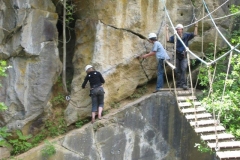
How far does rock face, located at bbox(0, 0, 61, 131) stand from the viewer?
756cm

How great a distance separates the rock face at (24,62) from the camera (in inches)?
298

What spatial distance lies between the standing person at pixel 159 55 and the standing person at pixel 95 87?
1206 mm

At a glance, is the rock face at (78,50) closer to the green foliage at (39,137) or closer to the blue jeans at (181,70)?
the green foliage at (39,137)

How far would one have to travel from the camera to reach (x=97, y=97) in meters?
7.51

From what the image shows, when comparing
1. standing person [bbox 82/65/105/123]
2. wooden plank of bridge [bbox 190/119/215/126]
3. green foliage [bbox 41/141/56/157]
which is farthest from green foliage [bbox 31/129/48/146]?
wooden plank of bridge [bbox 190/119/215/126]

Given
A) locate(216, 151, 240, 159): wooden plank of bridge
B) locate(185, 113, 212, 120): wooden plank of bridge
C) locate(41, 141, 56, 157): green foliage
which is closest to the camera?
locate(216, 151, 240, 159): wooden plank of bridge

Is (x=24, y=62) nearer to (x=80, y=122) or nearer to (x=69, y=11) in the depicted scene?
(x=69, y=11)

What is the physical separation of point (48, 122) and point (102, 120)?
1.25m

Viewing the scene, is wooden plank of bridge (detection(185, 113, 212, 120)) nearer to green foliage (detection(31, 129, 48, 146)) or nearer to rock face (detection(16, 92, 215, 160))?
rock face (detection(16, 92, 215, 160))

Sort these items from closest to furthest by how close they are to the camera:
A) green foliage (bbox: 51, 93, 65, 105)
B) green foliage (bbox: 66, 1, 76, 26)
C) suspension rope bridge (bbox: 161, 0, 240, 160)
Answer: suspension rope bridge (bbox: 161, 0, 240, 160)
green foliage (bbox: 51, 93, 65, 105)
green foliage (bbox: 66, 1, 76, 26)

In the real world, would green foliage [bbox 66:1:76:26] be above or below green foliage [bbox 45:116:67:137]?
above

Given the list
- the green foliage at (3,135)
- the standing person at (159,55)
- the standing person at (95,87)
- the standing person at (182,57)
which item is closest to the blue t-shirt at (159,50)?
the standing person at (159,55)

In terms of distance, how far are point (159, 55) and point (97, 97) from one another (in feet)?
5.36

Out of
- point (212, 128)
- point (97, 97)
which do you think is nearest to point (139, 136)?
point (97, 97)
